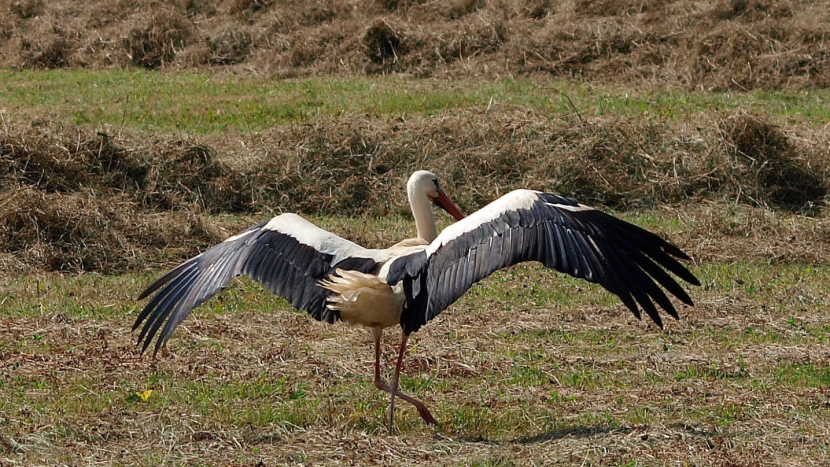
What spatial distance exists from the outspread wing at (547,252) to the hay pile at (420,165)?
5.17m

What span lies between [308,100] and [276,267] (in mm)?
8811

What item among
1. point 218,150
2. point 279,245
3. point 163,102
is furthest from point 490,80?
point 279,245

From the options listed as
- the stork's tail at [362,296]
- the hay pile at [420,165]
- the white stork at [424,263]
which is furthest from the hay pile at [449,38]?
the stork's tail at [362,296]

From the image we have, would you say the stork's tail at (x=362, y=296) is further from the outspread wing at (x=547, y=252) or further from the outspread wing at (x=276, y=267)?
the outspread wing at (x=547, y=252)

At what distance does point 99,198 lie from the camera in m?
10.2

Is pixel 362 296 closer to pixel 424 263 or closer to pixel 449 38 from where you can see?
pixel 424 263

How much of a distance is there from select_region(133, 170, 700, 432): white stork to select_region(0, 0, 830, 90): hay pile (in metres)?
10.2

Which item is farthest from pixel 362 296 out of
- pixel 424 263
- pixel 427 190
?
pixel 427 190

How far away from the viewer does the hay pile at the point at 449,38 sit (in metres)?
15.6

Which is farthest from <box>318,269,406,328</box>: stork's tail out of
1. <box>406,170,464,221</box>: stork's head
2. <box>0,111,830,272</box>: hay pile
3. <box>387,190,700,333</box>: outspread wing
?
<box>0,111,830,272</box>: hay pile

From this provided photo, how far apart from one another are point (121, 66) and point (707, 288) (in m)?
12.1

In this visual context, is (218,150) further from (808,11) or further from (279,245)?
(808,11)

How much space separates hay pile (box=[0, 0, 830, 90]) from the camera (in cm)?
1563

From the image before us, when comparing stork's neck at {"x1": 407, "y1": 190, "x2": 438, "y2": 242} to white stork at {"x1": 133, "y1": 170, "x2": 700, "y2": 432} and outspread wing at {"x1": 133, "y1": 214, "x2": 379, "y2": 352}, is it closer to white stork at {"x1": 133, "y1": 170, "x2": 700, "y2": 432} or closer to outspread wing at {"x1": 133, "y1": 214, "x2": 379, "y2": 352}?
white stork at {"x1": 133, "y1": 170, "x2": 700, "y2": 432}
